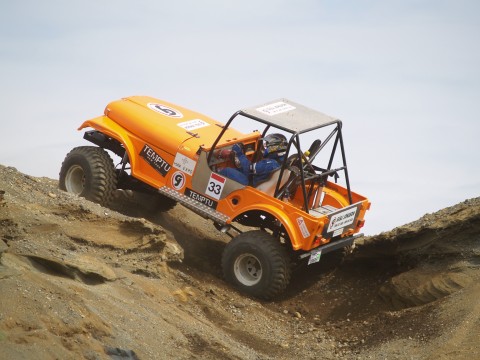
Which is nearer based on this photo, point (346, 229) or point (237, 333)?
point (237, 333)

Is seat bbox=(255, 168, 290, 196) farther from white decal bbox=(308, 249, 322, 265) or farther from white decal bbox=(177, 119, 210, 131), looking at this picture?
white decal bbox=(177, 119, 210, 131)

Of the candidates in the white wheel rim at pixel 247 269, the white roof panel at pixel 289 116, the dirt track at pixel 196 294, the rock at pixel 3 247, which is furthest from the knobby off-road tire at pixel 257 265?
the rock at pixel 3 247

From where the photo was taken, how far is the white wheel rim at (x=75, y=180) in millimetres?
13859

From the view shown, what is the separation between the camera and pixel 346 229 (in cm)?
1277

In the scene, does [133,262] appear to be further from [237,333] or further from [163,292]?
[237,333]

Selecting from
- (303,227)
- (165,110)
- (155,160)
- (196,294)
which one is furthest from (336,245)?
(165,110)

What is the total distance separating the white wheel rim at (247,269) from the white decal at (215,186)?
0.85 metres

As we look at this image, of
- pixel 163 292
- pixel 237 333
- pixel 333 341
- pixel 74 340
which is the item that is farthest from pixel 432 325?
pixel 74 340

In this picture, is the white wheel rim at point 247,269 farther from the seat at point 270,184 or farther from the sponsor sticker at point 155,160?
the sponsor sticker at point 155,160

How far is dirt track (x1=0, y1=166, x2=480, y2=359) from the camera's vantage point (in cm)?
875

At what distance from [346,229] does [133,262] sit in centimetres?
291

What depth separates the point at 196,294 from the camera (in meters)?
11.5

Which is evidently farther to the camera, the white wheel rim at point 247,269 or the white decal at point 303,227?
the white wheel rim at point 247,269

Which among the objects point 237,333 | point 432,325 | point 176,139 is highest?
point 176,139
